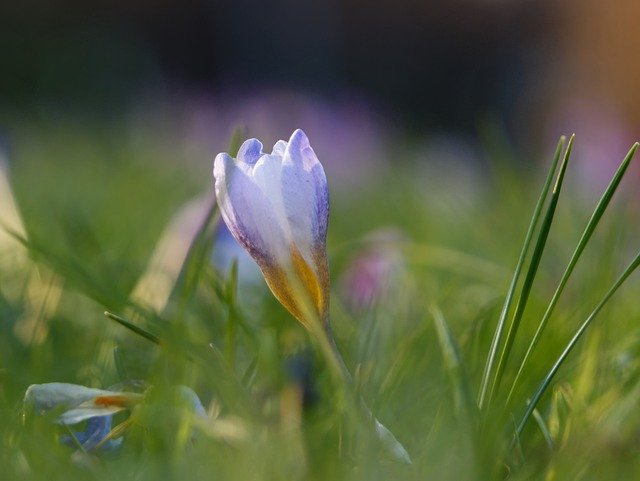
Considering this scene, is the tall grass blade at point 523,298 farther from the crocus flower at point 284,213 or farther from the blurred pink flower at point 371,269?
the blurred pink flower at point 371,269

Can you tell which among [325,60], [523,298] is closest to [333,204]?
[523,298]

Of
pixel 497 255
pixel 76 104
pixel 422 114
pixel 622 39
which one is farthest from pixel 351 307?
pixel 422 114

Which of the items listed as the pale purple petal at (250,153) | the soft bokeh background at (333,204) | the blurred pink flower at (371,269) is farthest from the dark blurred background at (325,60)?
the pale purple petal at (250,153)

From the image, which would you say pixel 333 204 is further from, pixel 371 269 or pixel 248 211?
pixel 248 211

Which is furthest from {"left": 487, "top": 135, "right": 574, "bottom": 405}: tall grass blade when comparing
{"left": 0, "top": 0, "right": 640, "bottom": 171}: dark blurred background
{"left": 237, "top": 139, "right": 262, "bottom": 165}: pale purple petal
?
{"left": 0, "top": 0, "right": 640, "bottom": 171}: dark blurred background

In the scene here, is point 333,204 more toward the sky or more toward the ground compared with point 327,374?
more toward the sky

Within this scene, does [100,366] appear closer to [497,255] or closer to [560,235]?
[497,255]
